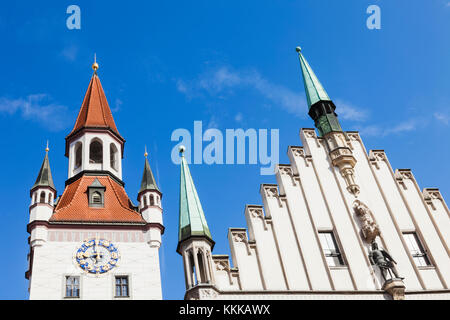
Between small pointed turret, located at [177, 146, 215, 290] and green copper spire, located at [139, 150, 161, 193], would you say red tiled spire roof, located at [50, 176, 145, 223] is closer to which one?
green copper spire, located at [139, 150, 161, 193]

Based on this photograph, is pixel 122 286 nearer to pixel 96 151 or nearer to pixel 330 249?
pixel 96 151

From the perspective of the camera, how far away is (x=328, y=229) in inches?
664

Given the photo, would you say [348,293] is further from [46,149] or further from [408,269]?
[46,149]

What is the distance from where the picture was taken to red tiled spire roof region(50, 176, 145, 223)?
28547 millimetres

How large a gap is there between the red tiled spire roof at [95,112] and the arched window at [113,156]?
136 cm

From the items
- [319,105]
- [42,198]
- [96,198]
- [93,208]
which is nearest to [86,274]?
[93,208]

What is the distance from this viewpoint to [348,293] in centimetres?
1509

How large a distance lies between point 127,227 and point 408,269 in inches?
634

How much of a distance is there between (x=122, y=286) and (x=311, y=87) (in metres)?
12.8

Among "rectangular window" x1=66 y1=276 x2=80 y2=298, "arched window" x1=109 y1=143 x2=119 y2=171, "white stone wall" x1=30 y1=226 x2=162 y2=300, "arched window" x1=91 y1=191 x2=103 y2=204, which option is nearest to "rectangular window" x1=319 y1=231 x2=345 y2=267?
"white stone wall" x1=30 y1=226 x2=162 y2=300

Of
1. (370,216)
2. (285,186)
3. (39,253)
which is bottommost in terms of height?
(370,216)

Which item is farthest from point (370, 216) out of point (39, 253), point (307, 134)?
point (39, 253)

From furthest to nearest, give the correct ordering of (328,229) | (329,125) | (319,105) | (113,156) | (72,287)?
(113,156) → (72,287) → (319,105) → (329,125) → (328,229)

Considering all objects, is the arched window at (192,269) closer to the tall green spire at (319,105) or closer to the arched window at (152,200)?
the tall green spire at (319,105)
